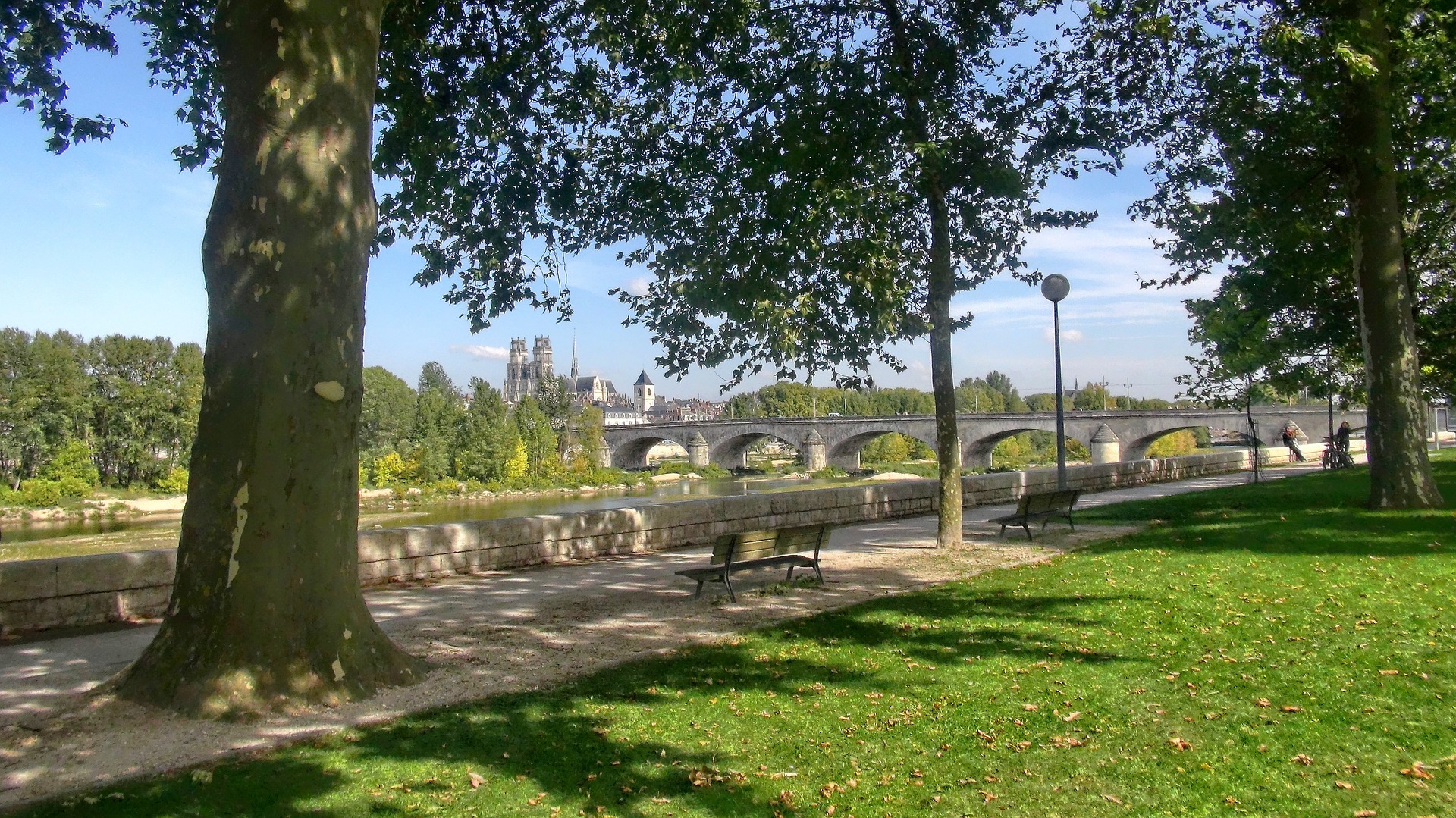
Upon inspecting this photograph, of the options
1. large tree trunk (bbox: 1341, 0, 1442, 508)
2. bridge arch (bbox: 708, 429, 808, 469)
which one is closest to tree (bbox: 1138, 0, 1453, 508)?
large tree trunk (bbox: 1341, 0, 1442, 508)

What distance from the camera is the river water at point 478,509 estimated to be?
1264 inches

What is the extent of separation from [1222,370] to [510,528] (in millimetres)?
17870

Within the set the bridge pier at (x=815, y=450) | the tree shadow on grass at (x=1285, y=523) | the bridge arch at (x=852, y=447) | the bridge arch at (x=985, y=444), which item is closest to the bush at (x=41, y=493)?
the bridge pier at (x=815, y=450)

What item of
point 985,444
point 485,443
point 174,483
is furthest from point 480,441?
point 985,444

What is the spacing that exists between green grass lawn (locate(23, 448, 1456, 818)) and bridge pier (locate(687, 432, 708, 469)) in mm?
69494

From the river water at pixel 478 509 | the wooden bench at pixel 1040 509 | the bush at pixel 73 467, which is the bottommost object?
the river water at pixel 478 509

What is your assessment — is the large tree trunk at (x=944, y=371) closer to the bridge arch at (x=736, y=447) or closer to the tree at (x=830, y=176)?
the tree at (x=830, y=176)

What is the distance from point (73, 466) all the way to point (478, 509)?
70.1 ft

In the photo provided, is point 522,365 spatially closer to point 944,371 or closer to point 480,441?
point 480,441

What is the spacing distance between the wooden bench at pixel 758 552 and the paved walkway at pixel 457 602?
448 mm

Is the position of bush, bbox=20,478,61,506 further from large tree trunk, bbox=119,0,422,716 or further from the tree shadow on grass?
large tree trunk, bbox=119,0,422,716

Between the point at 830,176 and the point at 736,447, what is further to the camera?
the point at 736,447

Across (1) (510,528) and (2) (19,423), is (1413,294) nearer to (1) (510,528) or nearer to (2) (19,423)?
(1) (510,528)

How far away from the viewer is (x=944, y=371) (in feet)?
37.2
